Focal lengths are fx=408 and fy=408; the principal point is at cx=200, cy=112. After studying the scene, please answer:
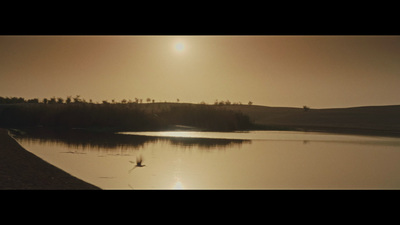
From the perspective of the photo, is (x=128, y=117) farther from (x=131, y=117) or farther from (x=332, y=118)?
(x=332, y=118)

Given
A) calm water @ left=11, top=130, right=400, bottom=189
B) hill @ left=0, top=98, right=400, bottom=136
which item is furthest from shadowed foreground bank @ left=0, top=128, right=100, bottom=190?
hill @ left=0, top=98, right=400, bottom=136

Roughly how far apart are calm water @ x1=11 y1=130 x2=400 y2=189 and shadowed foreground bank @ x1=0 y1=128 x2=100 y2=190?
60cm

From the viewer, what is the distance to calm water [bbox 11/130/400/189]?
10414 mm

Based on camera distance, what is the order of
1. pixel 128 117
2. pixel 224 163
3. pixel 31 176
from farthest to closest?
pixel 128 117
pixel 224 163
pixel 31 176

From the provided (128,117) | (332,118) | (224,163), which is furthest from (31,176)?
(332,118)

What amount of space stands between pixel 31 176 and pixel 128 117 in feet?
62.2

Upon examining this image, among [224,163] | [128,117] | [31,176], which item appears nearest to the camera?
[31,176]

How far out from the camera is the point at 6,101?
39906mm

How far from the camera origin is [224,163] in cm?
1334

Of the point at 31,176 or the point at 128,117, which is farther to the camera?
the point at 128,117

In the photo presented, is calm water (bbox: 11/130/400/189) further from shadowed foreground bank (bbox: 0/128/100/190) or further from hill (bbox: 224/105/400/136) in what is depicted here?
hill (bbox: 224/105/400/136)
